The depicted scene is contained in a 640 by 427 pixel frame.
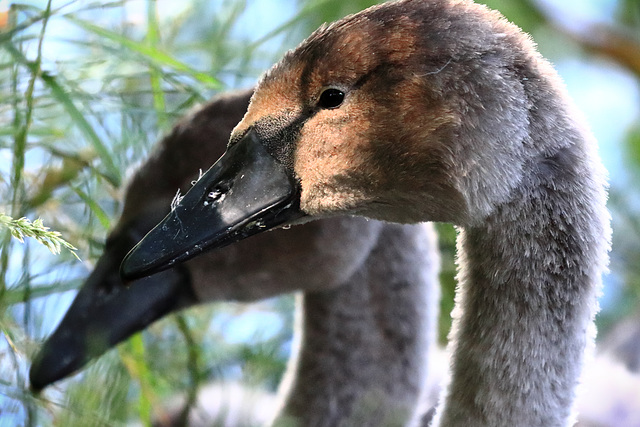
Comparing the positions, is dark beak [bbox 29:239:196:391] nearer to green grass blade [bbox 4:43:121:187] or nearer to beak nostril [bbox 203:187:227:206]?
green grass blade [bbox 4:43:121:187]

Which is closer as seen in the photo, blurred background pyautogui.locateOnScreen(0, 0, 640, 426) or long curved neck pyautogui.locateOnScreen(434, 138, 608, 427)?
long curved neck pyautogui.locateOnScreen(434, 138, 608, 427)

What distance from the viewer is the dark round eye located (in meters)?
1.55

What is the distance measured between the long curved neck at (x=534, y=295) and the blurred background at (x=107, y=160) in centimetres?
30

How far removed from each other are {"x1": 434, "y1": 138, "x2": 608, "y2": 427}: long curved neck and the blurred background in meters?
0.30

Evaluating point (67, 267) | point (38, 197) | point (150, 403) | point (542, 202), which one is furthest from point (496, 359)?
point (38, 197)

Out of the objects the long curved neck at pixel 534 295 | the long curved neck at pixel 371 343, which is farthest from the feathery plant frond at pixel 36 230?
the long curved neck at pixel 371 343

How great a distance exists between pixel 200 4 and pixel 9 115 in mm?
1007

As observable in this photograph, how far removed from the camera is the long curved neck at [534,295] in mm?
1548

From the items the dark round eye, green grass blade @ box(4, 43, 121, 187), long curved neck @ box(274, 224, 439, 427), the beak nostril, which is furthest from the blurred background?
the dark round eye

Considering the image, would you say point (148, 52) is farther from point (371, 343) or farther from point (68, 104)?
point (371, 343)

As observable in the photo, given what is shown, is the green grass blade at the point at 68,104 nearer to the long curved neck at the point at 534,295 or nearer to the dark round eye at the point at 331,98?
the dark round eye at the point at 331,98

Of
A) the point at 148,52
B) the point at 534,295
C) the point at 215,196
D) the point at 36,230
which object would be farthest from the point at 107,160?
the point at 534,295

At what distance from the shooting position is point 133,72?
259cm

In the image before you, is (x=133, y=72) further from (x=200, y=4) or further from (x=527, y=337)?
(x=527, y=337)
